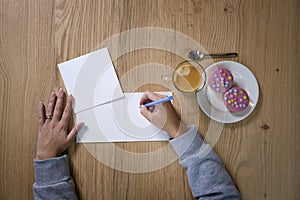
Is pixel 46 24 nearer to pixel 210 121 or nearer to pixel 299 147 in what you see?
pixel 210 121

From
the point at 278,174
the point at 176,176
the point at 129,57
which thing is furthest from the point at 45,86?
the point at 278,174

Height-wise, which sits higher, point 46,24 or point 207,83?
point 46,24

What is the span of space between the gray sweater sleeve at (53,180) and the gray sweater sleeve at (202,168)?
0.32 meters

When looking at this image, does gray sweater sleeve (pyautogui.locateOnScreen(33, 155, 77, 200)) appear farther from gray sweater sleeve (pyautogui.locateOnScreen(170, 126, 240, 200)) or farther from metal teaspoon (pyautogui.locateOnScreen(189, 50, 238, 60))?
metal teaspoon (pyautogui.locateOnScreen(189, 50, 238, 60))

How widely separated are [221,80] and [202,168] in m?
0.26

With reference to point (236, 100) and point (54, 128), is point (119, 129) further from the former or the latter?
point (236, 100)

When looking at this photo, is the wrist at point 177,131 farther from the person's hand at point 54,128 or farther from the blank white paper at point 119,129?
the person's hand at point 54,128

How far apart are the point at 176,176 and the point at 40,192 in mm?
391

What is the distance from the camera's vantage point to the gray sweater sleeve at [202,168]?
847 mm

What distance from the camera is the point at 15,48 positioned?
93cm

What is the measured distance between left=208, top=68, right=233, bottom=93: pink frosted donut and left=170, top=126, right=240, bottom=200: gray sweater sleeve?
0.45 ft

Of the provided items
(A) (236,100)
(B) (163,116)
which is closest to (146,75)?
(B) (163,116)

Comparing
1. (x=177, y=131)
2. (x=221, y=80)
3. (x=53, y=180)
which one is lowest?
(x=53, y=180)

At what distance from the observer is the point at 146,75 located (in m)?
0.92
